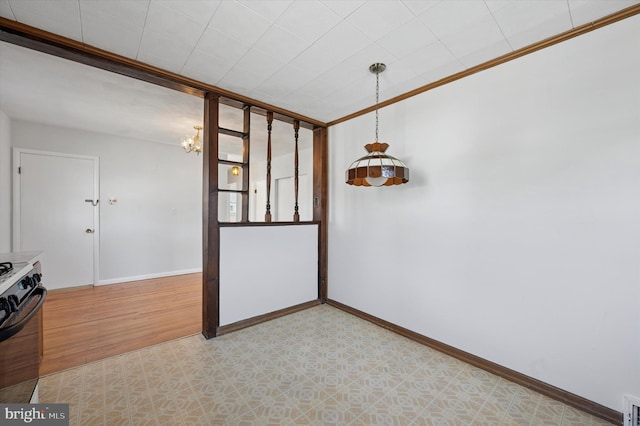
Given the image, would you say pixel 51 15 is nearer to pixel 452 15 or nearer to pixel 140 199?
pixel 452 15

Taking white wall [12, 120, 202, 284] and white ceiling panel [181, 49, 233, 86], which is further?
white wall [12, 120, 202, 284]

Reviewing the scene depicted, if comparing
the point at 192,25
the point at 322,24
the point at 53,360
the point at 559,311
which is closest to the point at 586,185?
the point at 559,311

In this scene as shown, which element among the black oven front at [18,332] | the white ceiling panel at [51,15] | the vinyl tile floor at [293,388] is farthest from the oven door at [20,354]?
the white ceiling panel at [51,15]

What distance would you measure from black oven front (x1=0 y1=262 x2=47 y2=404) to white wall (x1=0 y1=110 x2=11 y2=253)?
294 centimetres

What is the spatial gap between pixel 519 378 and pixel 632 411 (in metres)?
0.57

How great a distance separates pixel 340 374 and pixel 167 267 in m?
4.38

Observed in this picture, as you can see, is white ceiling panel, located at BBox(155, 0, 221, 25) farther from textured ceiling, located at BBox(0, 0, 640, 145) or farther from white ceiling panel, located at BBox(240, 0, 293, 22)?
white ceiling panel, located at BBox(240, 0, 293, 22)

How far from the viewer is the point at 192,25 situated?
187cm

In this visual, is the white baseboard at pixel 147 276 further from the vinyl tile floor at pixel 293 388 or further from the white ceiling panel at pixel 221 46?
the white ceiling panel at pixel 221 46

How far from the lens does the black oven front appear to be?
119 centimetres

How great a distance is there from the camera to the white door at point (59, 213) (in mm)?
3969

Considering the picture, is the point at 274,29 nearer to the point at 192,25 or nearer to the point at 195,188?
the point at 192,25

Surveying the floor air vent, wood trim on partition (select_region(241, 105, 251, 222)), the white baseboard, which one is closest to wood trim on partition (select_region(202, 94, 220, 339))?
wood trim on partition (select_region(241, 105, 251, 222))

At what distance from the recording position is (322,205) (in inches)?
149
